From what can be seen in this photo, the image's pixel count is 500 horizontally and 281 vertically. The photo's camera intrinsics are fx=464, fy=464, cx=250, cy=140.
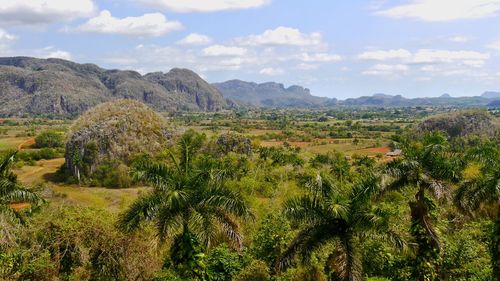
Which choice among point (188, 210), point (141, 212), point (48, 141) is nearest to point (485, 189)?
point (188, 210)

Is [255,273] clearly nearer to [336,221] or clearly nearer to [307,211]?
[307,211]

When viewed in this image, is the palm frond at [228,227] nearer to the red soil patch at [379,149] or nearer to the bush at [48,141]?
the red soil patch at [379,149]

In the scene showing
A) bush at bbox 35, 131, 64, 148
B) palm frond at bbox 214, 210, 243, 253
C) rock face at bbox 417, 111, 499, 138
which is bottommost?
bush at bbox 35, 131, 64, 148

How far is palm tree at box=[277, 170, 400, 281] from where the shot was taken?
1689 centimetres

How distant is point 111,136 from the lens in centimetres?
6431

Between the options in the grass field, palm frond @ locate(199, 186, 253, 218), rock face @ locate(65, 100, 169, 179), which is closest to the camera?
palm frond @ locate(199, 186, 253, 218)

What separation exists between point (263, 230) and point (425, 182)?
8849mm

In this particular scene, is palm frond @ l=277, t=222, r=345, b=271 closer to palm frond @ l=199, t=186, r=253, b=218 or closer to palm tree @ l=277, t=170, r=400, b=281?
palm tree @ l=277, t=170, r=400, b=281

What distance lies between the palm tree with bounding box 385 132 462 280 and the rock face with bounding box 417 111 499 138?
103736 mm

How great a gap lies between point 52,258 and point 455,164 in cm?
1782

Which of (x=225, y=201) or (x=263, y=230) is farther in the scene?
(x=263, y=230)

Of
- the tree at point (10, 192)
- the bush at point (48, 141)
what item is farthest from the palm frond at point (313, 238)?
the bush at point (48, 141)

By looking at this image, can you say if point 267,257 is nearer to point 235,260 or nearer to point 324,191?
point 235,260

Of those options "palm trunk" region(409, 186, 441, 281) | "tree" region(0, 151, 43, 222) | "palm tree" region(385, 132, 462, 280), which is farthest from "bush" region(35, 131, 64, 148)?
"palm trunk" region(409, 186, 441, 281)
